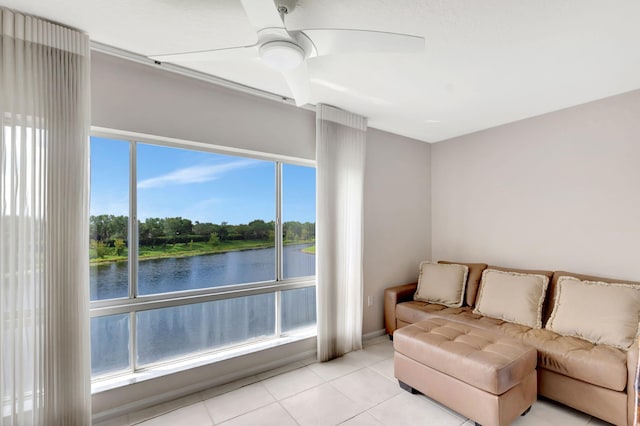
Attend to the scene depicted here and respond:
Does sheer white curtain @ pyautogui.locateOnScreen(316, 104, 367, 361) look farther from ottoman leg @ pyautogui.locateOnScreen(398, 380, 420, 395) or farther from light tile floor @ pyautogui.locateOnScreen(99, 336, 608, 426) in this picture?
ottoman leg @ pyautogui.locateOnScreen(398, 380, 420, 395)

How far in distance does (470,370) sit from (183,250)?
2360mm

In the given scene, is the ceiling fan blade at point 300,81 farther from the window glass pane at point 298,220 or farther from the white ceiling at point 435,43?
the window glass pane at point 298,220

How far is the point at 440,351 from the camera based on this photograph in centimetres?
211

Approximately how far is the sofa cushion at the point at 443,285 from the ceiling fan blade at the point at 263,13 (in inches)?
121

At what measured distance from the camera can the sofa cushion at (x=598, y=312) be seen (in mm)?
2127

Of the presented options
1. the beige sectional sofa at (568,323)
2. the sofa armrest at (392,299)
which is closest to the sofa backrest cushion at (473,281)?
the beige sectional sofa at (568,323)

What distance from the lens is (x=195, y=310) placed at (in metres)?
2.47

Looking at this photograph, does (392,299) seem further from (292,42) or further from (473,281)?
(292,42)

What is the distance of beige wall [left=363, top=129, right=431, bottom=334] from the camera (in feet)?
11.4

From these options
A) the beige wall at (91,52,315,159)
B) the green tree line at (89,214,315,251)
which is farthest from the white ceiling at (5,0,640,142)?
the green tree line at (89,214,315,251)

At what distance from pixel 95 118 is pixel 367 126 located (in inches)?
103

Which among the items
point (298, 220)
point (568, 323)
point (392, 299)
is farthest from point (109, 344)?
point (568, 323)

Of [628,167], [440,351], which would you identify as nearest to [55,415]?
[440,351]

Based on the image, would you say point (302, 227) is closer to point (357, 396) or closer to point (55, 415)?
point (357, 396)
